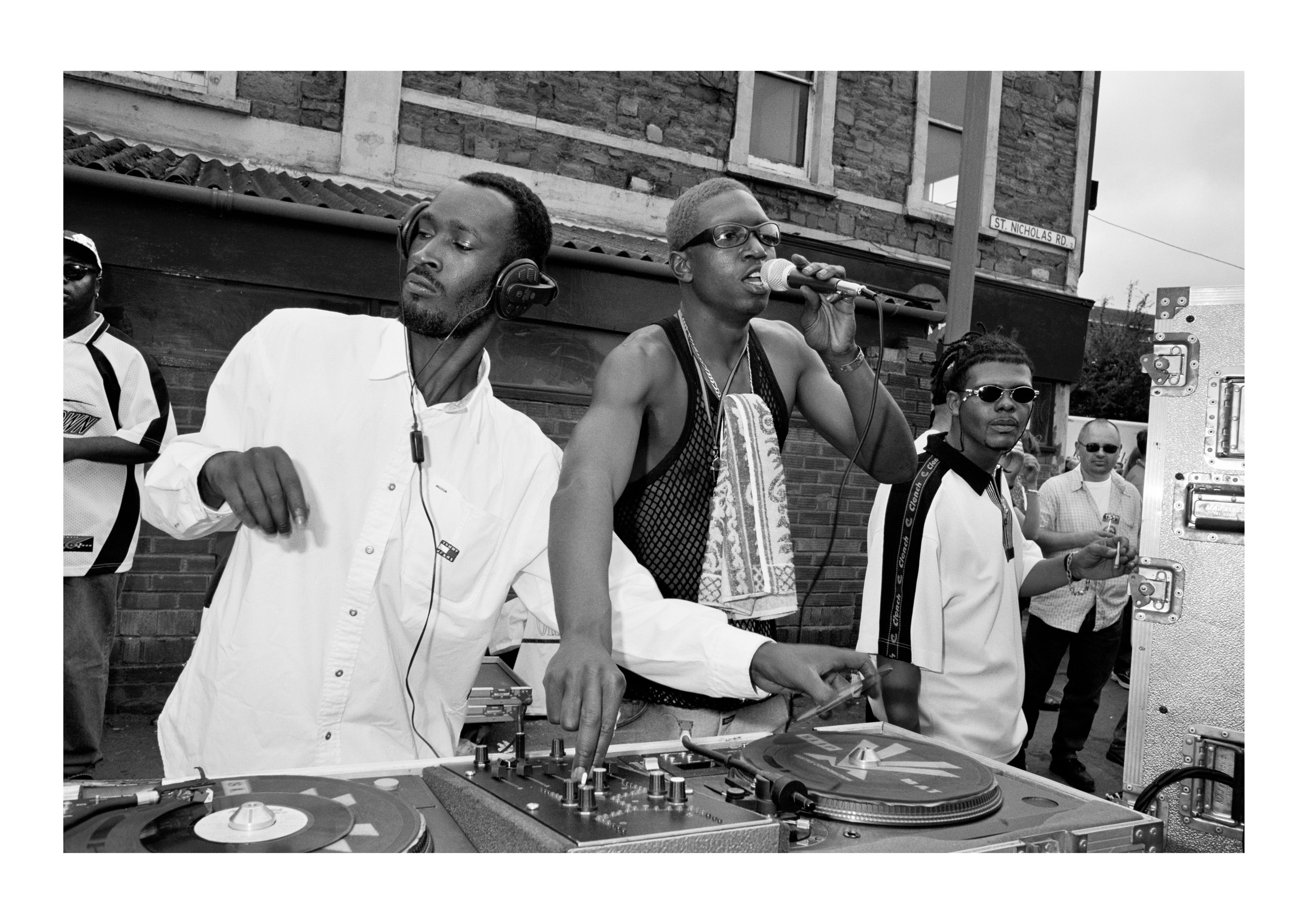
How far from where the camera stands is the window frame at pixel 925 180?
22.9 feet

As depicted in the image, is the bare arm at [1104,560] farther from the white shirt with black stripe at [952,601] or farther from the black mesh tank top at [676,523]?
the black mesh tank top at [676,523]

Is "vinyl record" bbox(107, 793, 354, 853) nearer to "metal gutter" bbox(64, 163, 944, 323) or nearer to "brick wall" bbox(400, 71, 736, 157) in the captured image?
"metal gutter" bbox(64, 163, 944, 323)

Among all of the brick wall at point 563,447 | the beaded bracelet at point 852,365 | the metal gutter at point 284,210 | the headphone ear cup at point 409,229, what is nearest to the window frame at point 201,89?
the metal gutter at point 284,210

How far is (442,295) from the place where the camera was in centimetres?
196

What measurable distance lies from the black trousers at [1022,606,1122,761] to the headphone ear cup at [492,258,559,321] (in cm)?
371

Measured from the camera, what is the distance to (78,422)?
318 cm

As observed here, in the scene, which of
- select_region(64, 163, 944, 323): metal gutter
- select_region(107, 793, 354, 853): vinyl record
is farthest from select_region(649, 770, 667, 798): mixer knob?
select_region(64, 163, 944, 323): metal gutter

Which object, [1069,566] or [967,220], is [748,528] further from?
[967,220]

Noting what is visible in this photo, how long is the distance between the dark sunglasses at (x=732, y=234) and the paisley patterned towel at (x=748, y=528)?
0.32m

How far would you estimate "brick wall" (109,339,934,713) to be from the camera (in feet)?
15.7

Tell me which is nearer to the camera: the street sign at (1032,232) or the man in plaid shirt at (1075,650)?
the man in plaid shirt at (1075,650)

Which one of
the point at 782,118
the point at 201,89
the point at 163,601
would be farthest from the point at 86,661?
the point at 782,118
